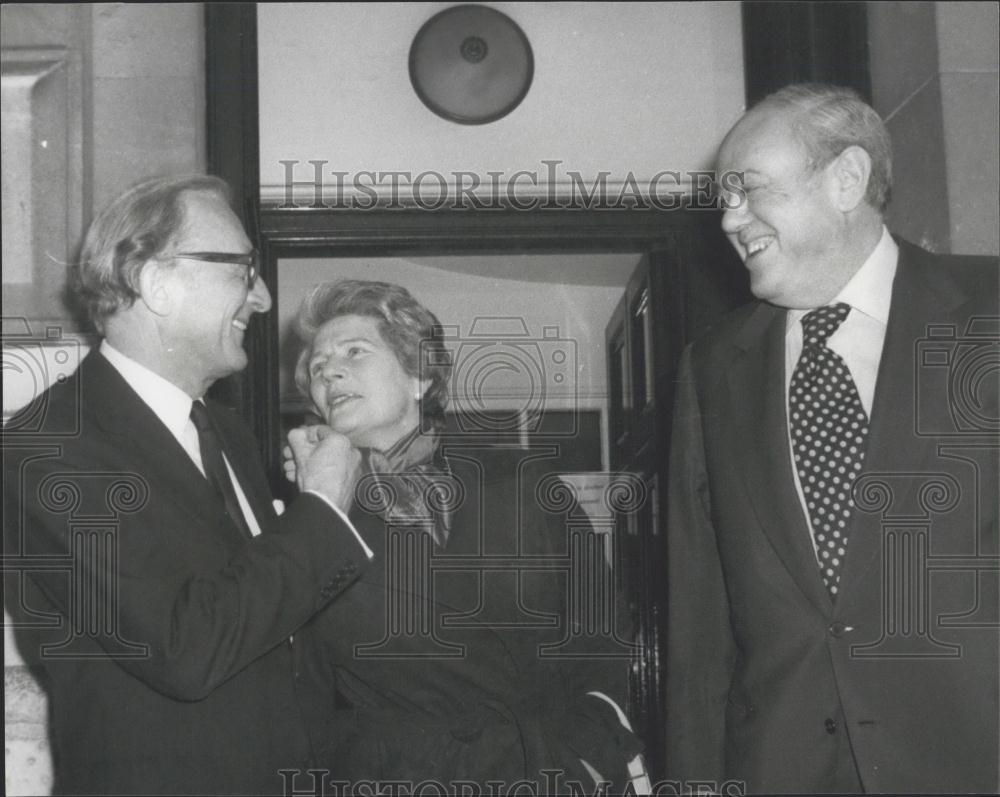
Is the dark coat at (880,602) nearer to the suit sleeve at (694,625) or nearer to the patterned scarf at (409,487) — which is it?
the suit sleeve at (694,625)

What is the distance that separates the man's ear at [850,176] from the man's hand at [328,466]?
823 mm

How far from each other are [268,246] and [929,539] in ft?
5.34

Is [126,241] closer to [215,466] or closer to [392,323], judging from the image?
[215,466]

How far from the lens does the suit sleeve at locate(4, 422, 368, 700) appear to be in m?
1.70

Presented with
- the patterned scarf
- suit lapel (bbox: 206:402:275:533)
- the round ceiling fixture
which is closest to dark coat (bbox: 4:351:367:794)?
suit lapel (bbox: 206:402:275:533)

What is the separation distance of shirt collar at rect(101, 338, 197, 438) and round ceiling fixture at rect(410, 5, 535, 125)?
1180 mm

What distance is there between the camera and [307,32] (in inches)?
114

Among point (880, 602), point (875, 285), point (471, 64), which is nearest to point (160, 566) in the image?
point (880, 602)

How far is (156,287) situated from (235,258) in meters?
0.13

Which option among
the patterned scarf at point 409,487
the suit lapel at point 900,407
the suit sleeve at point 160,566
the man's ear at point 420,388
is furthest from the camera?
the man's ear at point 420,388

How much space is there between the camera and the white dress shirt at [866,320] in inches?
76.1

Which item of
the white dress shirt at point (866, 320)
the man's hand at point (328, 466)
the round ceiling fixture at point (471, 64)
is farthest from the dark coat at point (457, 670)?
the round ceiling fixture at point (471, 64)

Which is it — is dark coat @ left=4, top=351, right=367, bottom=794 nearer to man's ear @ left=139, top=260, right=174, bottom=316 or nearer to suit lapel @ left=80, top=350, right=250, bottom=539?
suit lapel @ left=80, top=350, right=250, bottom=539

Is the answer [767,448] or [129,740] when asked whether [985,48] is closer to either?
[767,448]
